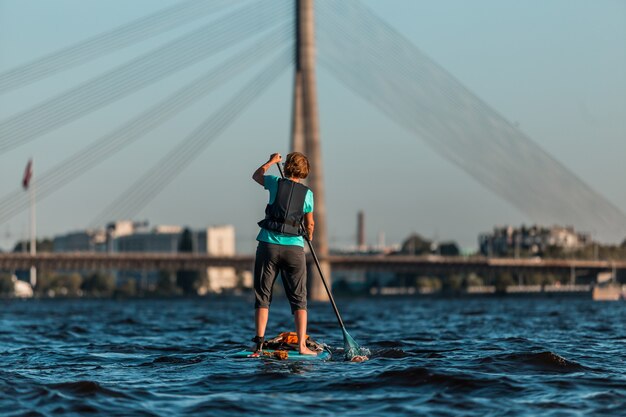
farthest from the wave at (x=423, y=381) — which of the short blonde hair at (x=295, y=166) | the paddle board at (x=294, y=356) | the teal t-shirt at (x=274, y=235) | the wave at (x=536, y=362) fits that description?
the short blonde hair at (x=295, y=166)

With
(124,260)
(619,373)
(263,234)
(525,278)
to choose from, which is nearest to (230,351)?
(263,234)

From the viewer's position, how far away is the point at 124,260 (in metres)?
90.2

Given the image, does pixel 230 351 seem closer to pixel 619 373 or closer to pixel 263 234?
pixel 263 234

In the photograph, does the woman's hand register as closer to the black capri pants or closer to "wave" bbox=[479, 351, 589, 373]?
the black capri pants

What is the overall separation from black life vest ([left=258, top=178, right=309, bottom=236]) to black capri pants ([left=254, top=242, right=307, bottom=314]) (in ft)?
0.60

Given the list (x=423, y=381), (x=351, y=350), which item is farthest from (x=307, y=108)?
(x=423, y=381)

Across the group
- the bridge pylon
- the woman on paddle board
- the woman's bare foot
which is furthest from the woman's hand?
the bridge pylon

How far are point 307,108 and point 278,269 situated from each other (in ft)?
181

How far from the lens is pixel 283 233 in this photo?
12516 mm

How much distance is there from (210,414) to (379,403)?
1374 millimetres

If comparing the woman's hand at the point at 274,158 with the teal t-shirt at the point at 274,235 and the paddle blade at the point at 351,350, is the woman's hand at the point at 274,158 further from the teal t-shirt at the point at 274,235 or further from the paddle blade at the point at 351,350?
the paddle blade at the point at 351,350

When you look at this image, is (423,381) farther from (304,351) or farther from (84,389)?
(84,389)

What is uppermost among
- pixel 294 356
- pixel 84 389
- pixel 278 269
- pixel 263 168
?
pixel 263 168

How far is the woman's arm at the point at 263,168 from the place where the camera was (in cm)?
1251
